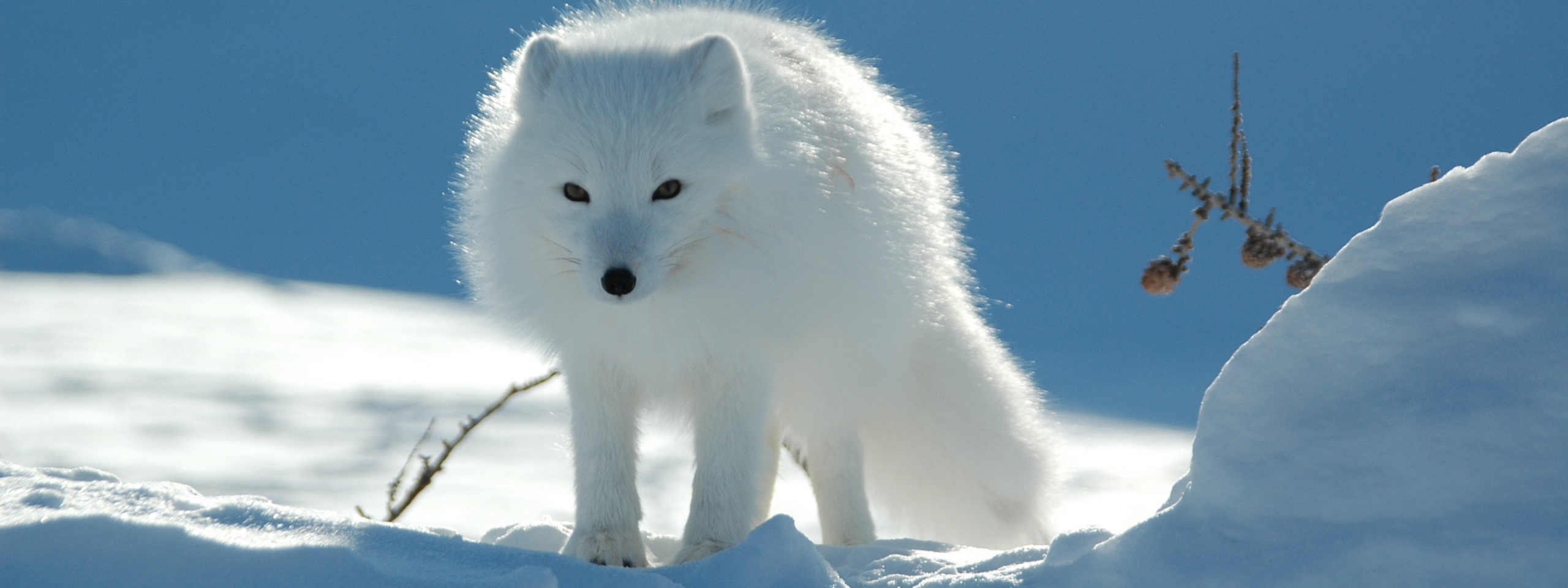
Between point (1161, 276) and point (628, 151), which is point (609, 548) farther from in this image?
point (1161, 276)

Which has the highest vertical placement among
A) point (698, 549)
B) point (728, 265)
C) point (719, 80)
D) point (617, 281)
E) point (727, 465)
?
point (719, 80)

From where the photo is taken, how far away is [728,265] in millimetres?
2689

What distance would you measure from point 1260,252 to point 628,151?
5.02ft

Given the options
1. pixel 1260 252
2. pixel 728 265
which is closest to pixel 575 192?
pixel 728 265

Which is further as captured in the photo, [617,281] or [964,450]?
[964,450]

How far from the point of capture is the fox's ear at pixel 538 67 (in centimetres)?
262

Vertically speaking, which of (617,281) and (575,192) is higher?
(575,192)

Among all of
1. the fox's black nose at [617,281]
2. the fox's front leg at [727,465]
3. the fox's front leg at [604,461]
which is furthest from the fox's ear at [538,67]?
the fox's front leg at [727,465]

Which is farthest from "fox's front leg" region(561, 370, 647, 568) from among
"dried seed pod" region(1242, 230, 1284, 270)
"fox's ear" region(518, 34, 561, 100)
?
"dried seed pod" region(1242, 230, 1284, 270)

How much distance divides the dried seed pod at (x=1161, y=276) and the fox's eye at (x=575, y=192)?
1.37 meters

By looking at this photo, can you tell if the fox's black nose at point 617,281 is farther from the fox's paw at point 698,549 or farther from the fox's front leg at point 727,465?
the fox's paw at point 698,549

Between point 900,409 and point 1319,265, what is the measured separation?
131cm

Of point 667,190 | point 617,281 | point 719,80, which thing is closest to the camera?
point 617,281

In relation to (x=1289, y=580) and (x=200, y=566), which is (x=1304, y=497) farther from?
(x=200, y=566)
